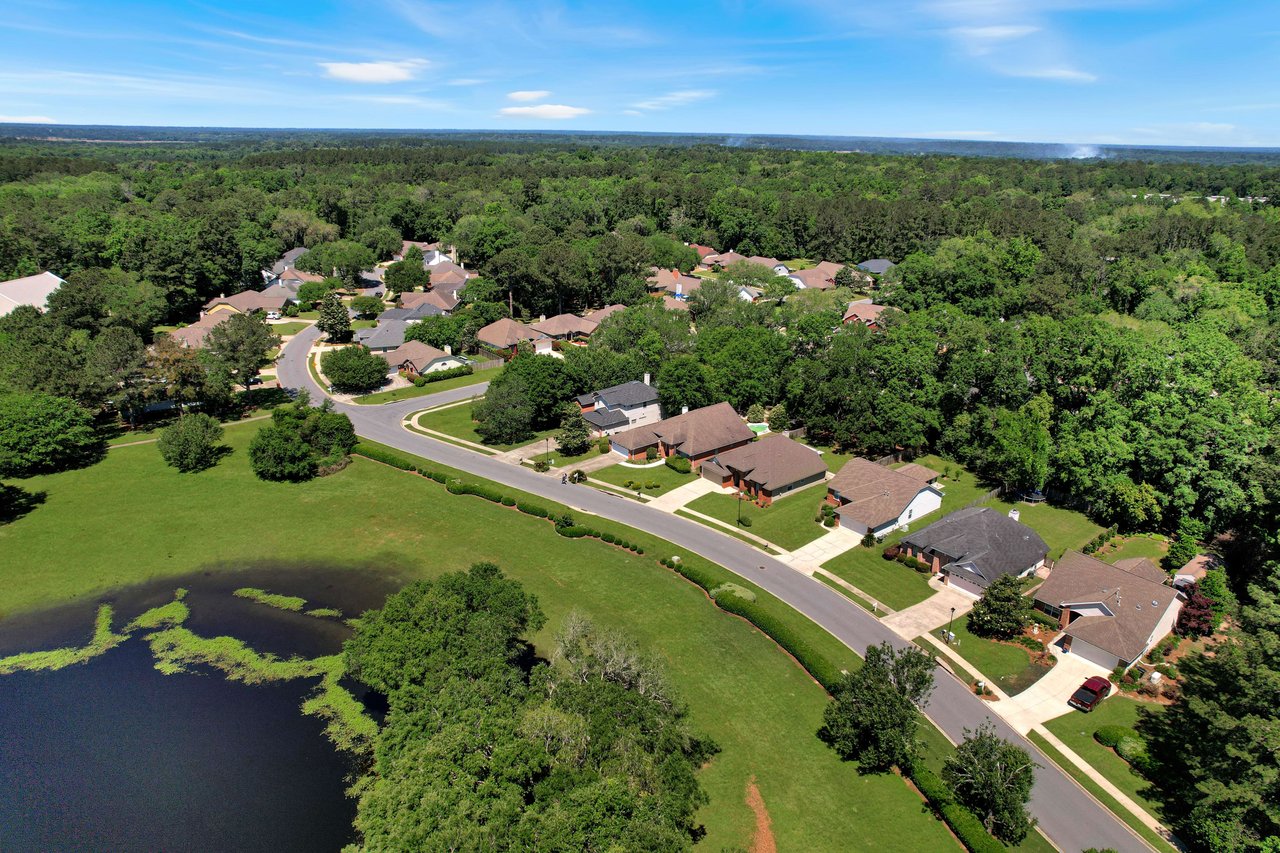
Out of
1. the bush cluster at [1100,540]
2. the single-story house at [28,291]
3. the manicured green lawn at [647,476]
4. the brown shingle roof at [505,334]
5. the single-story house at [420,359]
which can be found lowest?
the manicured green lawn at [647,476]

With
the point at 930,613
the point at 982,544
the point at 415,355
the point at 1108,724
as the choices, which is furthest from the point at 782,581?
the point at 415,355

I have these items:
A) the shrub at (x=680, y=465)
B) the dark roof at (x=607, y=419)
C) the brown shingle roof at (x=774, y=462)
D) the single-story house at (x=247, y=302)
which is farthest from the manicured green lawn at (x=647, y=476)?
the single-story house at (x=247, y=302)

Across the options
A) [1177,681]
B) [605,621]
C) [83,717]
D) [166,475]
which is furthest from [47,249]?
[1177,681]

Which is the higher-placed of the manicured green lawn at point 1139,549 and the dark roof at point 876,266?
the dark roof at point 876,266

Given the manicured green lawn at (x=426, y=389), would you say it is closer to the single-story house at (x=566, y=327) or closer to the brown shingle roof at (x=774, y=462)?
the single-story house at (x=566, y=327)

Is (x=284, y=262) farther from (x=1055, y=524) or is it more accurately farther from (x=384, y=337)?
(x=1055, y=524)

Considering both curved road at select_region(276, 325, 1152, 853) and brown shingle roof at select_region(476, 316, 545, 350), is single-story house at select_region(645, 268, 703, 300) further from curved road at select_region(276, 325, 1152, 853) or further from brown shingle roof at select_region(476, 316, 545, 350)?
curved road at select_region(276, 325, 1152, 853)
